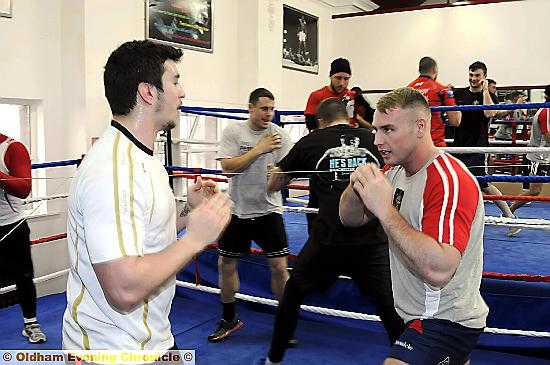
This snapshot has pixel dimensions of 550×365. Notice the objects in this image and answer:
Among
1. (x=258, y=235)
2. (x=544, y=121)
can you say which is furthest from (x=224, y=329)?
(x=544, y=121)

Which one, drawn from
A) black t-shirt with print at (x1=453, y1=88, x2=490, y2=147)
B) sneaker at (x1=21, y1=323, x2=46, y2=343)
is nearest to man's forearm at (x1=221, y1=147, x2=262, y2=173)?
sneaker at (x1=21, y1=323, x2=46, y2=343)

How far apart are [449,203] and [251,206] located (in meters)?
1.58

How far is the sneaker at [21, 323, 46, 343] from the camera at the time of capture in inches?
113

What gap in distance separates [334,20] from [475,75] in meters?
5.37

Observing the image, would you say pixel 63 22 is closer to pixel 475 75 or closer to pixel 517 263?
pixel 475 75

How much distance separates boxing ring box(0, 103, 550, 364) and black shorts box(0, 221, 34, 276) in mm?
292

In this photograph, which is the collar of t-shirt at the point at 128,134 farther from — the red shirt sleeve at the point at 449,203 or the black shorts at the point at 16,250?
the black shorts at the point at 16,250

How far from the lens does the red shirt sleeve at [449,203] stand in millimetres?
1400

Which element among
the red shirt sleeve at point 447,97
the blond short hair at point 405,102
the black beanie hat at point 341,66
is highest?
the black beanie hat at point 341,66

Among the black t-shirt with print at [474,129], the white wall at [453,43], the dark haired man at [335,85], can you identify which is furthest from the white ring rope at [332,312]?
the white wall at [453,43]

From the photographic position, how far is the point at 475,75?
4.16m

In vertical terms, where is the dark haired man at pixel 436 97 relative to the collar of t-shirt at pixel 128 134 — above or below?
above

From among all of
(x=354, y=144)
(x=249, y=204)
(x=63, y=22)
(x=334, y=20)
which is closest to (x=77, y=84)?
(x=63, y=22)

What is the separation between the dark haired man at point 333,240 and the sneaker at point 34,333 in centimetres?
126
